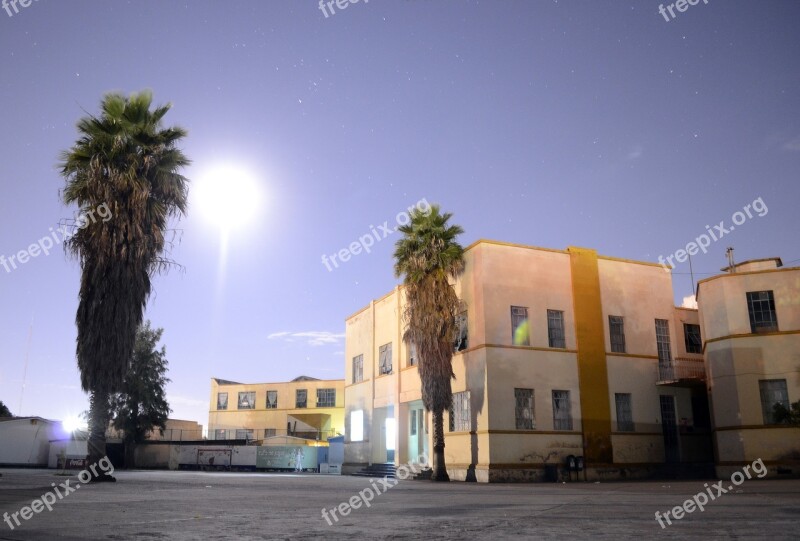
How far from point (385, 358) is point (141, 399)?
2645 centimetres

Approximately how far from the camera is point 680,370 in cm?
3195

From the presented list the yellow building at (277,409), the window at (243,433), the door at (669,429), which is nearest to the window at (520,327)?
the door at (669,429)

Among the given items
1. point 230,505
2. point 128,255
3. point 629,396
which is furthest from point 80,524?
point 629,396

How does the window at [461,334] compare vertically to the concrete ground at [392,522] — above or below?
above

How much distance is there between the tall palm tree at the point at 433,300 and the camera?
2780 cm

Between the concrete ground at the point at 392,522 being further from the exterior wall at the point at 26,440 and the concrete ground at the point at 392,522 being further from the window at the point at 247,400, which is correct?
the window at the point at 247,400

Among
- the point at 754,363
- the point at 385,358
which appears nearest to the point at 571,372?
the point at 754,363

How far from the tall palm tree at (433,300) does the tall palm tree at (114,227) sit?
35.2 feet

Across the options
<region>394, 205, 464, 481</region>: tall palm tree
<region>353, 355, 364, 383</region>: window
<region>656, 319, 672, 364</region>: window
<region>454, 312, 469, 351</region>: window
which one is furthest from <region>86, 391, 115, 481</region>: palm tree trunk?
<region>656, 319, 672, 364</region>: window

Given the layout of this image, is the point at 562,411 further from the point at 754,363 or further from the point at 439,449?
the point at 754,363

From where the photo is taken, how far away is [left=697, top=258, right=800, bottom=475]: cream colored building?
2609 centimetres

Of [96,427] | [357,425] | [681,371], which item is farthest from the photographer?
[357,425]

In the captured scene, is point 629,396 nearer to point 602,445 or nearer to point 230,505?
point 602,445

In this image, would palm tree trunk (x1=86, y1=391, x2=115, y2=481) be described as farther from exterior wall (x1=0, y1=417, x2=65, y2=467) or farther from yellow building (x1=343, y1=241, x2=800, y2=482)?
exterior wall (x1=0, y1=417, x2=65, y2=467)
